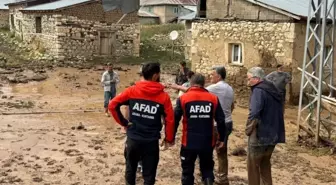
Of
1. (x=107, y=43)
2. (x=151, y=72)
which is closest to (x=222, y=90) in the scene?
(x=151, y=72)

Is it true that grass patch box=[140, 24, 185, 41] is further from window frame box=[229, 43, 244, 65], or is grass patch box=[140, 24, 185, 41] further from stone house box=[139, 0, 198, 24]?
window frame box=[229, 43, 244, 65]

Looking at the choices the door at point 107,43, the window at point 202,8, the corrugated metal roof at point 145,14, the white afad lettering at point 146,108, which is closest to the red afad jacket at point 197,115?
the white afad lettering at point 146,108

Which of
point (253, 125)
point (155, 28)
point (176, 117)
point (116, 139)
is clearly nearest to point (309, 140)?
point (116, 139)

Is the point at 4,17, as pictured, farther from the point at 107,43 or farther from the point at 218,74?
the point at 218,74

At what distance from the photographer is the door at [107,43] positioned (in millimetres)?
26531

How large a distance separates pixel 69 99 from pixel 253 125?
11364mm

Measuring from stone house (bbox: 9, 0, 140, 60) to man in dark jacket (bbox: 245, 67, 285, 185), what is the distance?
20330mm

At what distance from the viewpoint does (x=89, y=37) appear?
25.8 metres

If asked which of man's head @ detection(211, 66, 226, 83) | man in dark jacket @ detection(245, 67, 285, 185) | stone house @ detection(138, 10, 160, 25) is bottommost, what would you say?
man in dark jacket @ detection(245, 67, 285, 185)

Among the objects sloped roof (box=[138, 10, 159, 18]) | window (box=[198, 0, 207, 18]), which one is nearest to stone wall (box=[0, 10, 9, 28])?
sloped roof (box=[138, 10, 159, 18])

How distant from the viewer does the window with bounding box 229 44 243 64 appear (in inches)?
626

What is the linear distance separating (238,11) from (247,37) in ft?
3.35

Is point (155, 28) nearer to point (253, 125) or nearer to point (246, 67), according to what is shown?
point (246, 67)

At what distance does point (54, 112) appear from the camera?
13.2 metres
